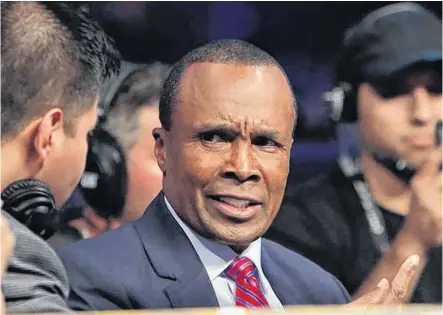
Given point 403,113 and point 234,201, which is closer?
point 234,201

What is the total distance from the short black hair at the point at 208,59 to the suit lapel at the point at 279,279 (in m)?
A: 0.49

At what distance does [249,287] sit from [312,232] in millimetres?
255

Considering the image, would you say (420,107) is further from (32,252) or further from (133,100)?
(32,252)

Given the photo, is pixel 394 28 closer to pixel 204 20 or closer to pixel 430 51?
pixel 430 51

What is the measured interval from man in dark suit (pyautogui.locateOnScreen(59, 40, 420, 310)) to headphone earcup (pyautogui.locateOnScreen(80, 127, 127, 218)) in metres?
0.08

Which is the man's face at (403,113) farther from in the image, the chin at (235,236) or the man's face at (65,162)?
the man's face at (65,162)

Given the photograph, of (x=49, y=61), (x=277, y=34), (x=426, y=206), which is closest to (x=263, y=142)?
(x=277, y=34)

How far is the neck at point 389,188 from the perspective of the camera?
8.01 ft

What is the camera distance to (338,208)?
95.8 inches

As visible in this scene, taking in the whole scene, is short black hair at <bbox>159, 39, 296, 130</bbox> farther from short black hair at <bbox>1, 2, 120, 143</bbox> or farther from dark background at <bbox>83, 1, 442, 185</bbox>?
short black hair at <bbox>1, 2, 120, 143</bbox>

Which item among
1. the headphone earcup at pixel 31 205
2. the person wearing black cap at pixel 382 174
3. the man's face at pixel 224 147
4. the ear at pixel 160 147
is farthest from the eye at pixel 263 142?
the headphone earcup at pixel 31 205

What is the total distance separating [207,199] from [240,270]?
0.24m

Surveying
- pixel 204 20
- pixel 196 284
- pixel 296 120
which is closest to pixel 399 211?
pixel 296 120

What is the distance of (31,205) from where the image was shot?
7.47ft
